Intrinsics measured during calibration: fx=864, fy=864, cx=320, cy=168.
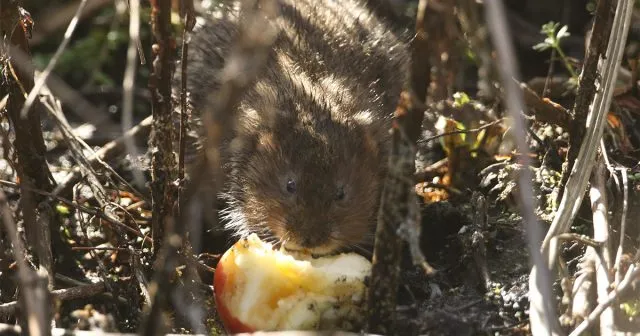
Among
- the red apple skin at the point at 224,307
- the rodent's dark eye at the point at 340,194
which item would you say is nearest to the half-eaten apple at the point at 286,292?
the red apple skin at the point at 224,307

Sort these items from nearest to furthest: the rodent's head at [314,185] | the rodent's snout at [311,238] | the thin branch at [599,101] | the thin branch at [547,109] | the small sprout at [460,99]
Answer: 1. the thin branch at [599,101]
2. the rodent's snout at [311,238]
3. the rodent's head at [314,185]
4. the thin branch at [547,109]
5. the small sprout at [460,99]

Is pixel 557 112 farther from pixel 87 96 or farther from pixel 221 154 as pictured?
pixel 87 96

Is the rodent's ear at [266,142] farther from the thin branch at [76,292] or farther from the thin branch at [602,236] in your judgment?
the thin branch at [602,236]

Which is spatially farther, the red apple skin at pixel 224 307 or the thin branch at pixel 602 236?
the red apple skin at pixel 224 307

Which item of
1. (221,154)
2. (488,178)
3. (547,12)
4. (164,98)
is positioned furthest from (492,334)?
(547,12)

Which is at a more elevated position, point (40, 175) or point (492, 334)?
point (40, 175)

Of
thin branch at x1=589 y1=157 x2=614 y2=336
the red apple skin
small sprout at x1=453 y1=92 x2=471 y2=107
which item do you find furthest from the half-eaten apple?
small sprout at x1=453 y1=92 x2=471 y2=107
